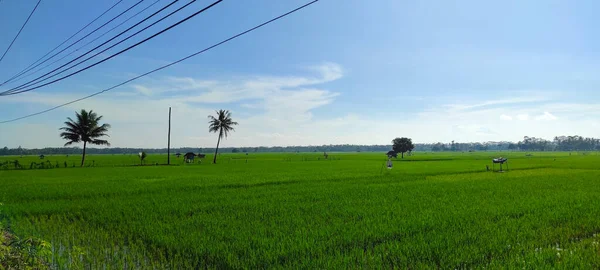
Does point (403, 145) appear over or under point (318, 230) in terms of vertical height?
over

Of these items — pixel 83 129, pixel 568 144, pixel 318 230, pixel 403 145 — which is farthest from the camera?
pixel 568 144

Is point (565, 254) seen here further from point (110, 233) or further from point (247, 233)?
point (110, 233)

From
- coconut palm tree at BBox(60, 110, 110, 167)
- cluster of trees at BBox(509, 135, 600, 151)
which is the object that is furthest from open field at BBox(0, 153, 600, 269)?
cluster of trees at BBox(509, 135, 600, 151)

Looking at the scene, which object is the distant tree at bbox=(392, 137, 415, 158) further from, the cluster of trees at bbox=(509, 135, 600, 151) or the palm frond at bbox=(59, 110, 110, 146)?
the cluster of trees at bbox=(509, 135, 600, 151)

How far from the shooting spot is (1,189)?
17.2m

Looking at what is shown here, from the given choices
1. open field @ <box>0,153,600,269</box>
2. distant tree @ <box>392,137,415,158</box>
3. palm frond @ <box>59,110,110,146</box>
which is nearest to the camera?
open field @ <box>0,153,600,269</box>

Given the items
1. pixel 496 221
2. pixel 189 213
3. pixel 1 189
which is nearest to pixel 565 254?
pixel 496 221

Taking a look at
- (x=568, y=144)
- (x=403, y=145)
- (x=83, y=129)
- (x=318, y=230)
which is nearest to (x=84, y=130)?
(x=83, y=129)

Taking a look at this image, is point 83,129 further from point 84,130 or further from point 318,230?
point 318,230

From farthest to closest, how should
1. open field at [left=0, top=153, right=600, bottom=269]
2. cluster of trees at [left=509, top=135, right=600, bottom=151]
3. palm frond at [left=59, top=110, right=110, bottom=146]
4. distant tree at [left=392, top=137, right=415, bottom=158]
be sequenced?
cluster of trees at [left=509, top=135, right=600, bottom=151] → distant tree at [left=392, top=137, right=415, bottom=158] → palm frond at [left=59, top=110, right=110, bottom=146] → open field at [left=0, top=153, right=600, bottom=269]

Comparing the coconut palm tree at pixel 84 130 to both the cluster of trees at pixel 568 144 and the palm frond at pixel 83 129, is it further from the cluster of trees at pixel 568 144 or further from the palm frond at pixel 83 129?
the cluster of trees at pixel 568 144

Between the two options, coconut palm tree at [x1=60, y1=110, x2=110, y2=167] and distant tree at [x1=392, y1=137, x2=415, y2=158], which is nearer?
coconut palm tree at [x1=60, y1=110, x2=110, y2=167]

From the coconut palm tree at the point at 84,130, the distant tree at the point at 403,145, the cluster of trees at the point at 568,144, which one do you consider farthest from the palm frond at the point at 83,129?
the cluster of trees at the point at 568,144

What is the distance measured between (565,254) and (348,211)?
5.21 meters
